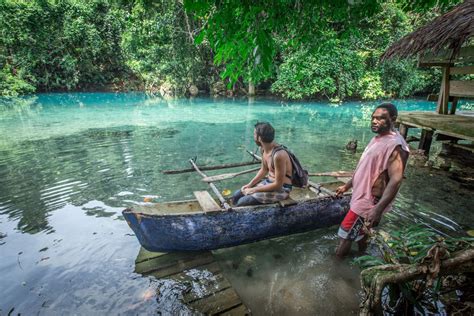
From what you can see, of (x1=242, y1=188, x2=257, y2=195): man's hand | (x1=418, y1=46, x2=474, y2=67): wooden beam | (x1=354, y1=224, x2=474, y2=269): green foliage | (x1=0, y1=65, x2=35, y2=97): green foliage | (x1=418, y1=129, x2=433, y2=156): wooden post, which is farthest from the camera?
(x1=0, y1=65, x2=35, y2=97): green foliage

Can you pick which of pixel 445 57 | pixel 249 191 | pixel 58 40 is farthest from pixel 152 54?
pixel 249 191

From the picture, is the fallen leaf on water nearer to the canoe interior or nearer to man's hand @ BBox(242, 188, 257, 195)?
the canoe interior

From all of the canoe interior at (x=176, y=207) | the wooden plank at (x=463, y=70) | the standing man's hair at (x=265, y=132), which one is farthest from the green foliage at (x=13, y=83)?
the wooden plank at (x=463, y=70)

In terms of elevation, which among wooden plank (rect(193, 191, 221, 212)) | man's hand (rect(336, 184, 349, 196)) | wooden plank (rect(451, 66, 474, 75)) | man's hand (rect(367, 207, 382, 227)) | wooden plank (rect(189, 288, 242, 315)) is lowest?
wooden plank (rect(189, 288, 242, 315))

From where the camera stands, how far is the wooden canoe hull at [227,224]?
3.59 meters

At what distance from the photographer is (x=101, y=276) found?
145 inches

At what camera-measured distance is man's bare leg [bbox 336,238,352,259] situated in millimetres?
3777

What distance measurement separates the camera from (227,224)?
3.86 meters

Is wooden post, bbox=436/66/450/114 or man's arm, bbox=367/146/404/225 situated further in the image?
wooden post, bbox=436/66/450/114

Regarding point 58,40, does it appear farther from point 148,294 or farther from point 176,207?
point 148,294

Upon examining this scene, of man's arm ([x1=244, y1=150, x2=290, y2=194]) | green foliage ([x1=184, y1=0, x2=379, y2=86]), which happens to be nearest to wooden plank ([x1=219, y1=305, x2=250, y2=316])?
man's arm ([x1=244, y1=150, x2=290, y2=194])

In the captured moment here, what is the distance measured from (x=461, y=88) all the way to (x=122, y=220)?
8.41 m

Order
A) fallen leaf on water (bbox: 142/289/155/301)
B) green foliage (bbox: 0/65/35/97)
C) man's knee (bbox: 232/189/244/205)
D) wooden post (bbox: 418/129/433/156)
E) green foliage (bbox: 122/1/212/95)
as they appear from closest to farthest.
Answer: fallen leaf on water (bbox: 142/289/155/301) < man's knee (bbox: 232/189/244/205) < wooden post (bbox: 418/129/433/156) < green foliage (bbox: 122/1/212/95) < green foliage (bbox: 0/65/35/97)

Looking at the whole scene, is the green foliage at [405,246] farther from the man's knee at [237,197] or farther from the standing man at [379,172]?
the man's knee at [237,197]
